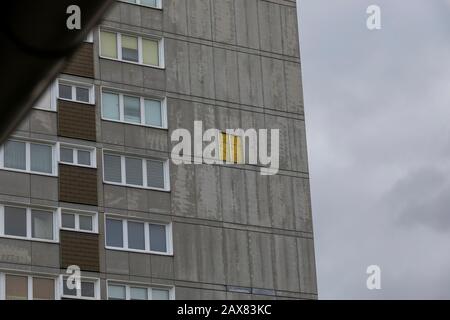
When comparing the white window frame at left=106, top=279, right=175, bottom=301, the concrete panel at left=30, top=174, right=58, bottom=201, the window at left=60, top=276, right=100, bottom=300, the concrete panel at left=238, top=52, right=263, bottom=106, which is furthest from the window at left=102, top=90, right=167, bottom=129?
the window at left=60, top=276, right=100, bottom=300

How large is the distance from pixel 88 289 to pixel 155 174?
14.8 ft

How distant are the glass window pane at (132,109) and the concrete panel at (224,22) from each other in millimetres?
3744

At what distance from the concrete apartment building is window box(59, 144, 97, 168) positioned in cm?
4

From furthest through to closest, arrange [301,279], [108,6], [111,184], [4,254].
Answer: [301,279]
[111,184]
[4,254]
[108,6]

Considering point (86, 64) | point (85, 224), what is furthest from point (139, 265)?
point (86, 64)

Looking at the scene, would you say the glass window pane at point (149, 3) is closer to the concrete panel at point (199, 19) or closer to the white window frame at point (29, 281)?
the concrete panel at point (199, 19)

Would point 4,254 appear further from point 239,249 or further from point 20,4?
point 20,4

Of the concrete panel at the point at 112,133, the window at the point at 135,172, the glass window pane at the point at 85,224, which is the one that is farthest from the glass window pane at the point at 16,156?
the concrete panel at the point at 112,133

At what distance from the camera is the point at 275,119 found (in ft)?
144

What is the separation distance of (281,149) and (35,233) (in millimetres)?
9503

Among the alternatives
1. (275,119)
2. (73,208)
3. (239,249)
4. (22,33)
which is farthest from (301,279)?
(22,33)

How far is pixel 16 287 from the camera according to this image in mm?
37844

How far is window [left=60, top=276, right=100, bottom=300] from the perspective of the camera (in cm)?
3847

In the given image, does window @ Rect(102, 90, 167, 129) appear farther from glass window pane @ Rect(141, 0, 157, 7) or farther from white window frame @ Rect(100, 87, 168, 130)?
glass window pane @ Rect(141, 0, 157, 7)
